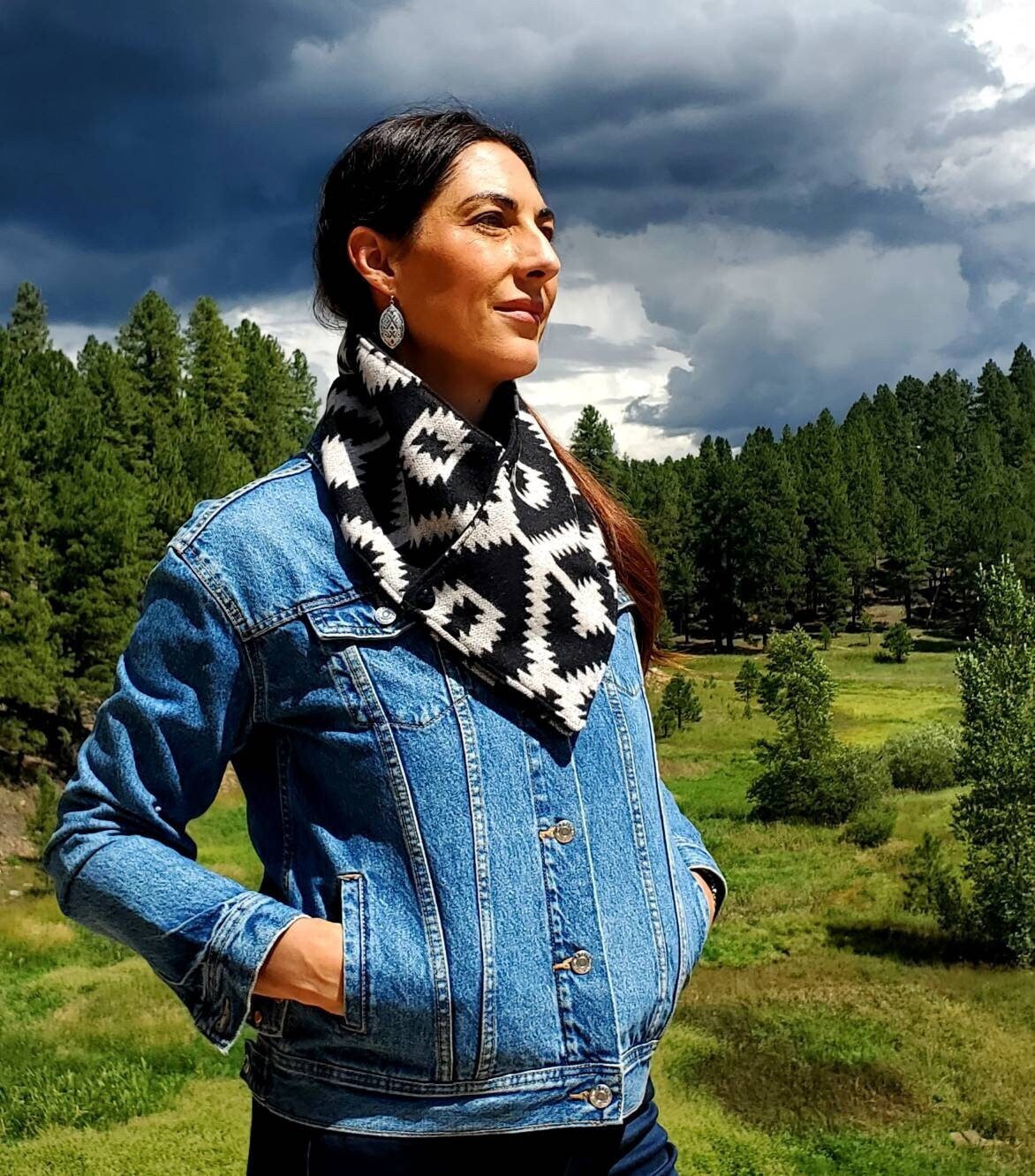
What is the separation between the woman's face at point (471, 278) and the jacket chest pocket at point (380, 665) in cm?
55

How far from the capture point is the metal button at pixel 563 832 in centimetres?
230

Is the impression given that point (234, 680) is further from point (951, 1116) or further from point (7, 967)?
point (7, 967)

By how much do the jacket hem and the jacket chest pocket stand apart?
2.14 ft

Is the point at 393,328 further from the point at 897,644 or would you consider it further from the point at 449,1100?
the point at 897,644

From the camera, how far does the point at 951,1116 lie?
19.5 meters

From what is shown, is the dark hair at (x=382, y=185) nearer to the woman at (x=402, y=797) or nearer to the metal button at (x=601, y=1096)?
the woman at (x=402, y=797)

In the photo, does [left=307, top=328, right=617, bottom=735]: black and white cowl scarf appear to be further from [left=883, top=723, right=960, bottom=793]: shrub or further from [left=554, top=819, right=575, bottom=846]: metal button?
[left=883, top=723, right=960, bottom=793]: shrub

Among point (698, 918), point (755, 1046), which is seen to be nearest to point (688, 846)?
point (698, 918)

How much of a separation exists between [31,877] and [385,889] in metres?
31.9

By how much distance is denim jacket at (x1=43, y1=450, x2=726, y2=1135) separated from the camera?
2.20 m

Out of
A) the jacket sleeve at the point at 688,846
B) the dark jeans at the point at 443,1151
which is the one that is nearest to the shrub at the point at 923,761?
the jacket sleeve at the point at 688,846

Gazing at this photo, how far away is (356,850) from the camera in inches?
87.7

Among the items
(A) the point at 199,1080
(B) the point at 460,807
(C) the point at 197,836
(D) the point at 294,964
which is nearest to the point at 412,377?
(B) the point at 460,807

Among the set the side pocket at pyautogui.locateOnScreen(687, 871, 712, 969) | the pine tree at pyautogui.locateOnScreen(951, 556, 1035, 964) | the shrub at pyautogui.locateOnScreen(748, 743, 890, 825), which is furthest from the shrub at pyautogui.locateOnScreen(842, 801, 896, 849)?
the side pocket at pyautogui.locateOnScreen(687, 871, 712, 969)
